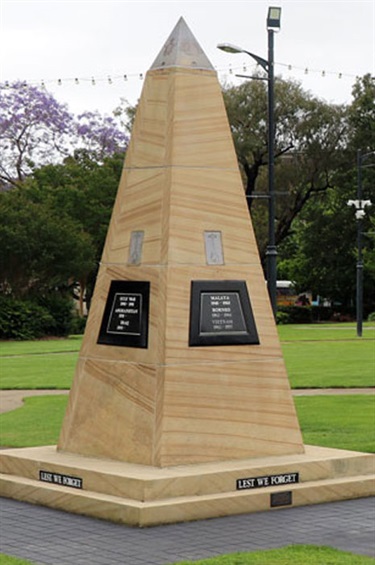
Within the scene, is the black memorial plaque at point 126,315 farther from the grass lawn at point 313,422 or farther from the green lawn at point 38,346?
the green lawn at point 38,346

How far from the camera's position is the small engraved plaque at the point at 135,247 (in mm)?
Answer: 11445

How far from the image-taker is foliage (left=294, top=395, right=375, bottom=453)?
48.4 feet

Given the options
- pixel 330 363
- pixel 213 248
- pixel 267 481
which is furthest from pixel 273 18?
pixel 267 481

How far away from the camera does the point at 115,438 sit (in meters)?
11.0

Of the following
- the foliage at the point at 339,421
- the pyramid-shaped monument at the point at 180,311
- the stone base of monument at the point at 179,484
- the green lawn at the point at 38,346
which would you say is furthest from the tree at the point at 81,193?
the stone base of monument at the point at 179,484

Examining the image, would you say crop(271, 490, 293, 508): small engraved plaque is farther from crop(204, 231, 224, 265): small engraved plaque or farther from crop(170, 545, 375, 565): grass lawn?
crop(204, 231, 224, 265): small engraved plaque

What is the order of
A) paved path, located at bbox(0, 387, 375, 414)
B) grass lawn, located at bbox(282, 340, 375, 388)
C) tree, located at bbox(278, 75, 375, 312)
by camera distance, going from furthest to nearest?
1. tree, located at bbox(278, 75, 375, 312)
2. grass lawn, located at bbox(282, 340, 375, 388)
3. paved path, located at bbox(0, 387, 375, 414)

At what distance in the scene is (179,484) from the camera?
10.1 metres

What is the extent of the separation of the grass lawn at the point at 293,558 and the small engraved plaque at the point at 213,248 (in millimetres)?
3543

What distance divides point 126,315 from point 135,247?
27.0 inches

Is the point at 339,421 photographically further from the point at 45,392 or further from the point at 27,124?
the point at 27,124

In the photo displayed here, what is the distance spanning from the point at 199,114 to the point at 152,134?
509 mm

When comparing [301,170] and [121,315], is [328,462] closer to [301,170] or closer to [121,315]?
[121,315]

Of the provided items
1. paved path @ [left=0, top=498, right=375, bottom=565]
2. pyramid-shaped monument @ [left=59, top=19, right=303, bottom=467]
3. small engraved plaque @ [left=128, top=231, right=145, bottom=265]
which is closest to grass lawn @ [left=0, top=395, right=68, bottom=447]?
pyramid-shaped monument @ [left=59, top=19, right=303, bottom=467]
